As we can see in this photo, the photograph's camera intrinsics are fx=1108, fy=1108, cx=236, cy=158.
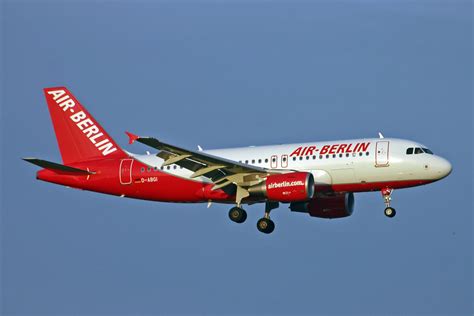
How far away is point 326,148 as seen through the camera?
57938mm

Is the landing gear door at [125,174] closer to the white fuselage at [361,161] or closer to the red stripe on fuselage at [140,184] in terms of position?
the red stripe on fuselage at [140,184]

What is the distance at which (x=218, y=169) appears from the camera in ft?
191

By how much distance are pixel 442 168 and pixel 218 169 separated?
456 inches

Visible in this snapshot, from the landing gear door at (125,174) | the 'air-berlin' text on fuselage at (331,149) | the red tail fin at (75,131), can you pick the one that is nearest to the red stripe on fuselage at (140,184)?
the landing gear door at (125,174)

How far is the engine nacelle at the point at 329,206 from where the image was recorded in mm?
61562

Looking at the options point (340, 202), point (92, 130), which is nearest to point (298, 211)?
point (340, 202)

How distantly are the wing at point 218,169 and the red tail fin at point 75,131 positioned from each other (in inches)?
247

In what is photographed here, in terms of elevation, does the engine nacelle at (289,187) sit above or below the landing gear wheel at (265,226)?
above

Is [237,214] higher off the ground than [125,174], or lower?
lower

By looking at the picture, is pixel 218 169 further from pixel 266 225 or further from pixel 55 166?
pixel 55 166

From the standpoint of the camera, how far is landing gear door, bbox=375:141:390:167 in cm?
5672

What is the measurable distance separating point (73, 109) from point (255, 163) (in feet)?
40.7

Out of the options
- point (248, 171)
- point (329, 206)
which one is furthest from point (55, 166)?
point (329, 206)

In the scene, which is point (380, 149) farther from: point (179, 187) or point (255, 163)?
point (179, 187)
